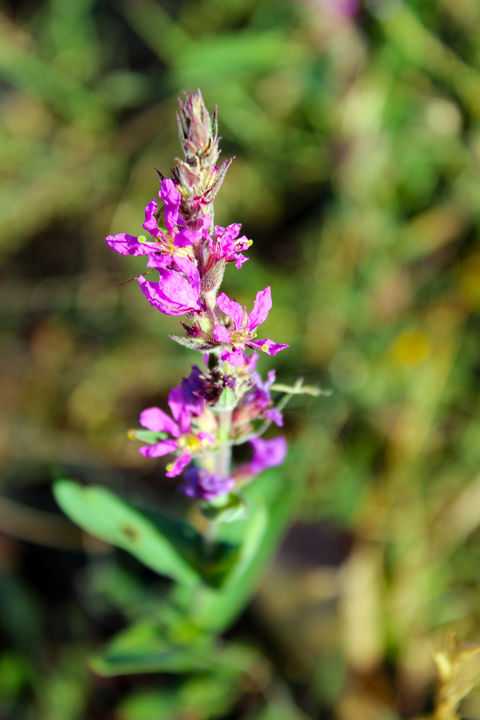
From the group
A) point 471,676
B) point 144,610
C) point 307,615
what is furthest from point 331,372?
point 471,676

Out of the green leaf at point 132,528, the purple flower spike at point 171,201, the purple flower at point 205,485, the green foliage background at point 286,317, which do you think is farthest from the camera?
the green foliage background at point 286,317

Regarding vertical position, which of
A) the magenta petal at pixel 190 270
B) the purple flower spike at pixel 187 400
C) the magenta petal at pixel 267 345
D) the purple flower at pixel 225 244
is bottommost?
the purple flower spike at pixel 187 400

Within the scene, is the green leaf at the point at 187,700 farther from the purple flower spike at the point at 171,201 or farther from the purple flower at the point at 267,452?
the purple flower spike at the point at 171,201

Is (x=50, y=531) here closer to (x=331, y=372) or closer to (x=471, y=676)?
(x=331, y=372)

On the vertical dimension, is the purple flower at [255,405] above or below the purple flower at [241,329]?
below

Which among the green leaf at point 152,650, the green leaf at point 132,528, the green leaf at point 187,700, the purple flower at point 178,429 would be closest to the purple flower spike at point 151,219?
the purple flower at point 178,429

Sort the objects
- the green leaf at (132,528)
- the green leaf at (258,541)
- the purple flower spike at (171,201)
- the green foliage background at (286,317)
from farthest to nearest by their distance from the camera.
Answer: the green foliage background at (286,317) < the green leaf at (258,541) < the green leaf at (132,528) < the purple flower spike at (171,201)

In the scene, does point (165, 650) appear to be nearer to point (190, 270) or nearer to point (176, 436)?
point (176, 436)

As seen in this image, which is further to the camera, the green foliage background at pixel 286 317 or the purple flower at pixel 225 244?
the green foliage background at pixel 286 317
